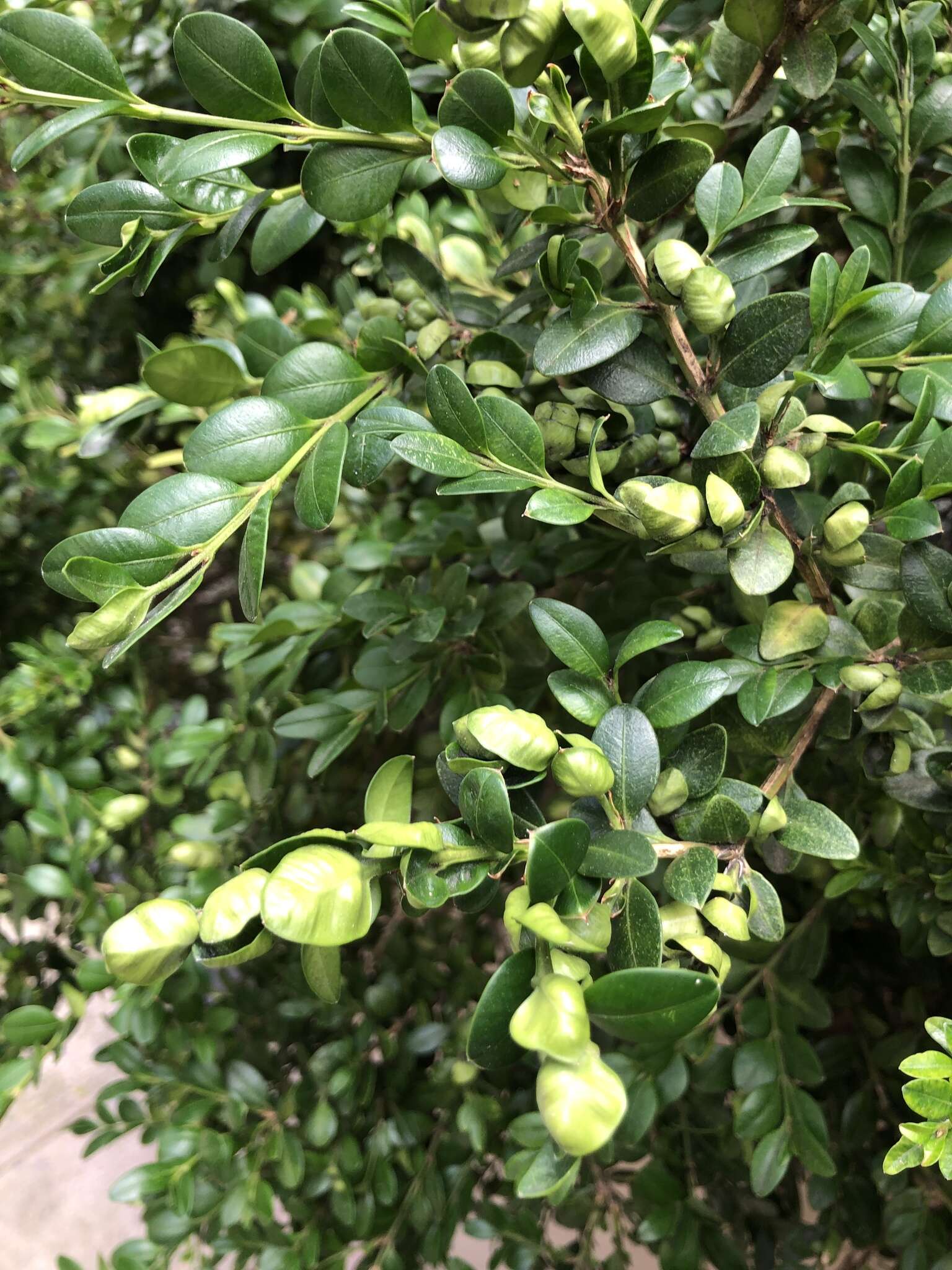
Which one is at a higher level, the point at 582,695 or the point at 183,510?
the point at 183,510

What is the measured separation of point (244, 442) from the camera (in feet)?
1.05

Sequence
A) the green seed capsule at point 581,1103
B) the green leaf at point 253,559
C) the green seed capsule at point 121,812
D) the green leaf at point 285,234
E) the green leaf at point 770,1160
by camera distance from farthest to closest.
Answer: the green seed capsule at point 121,812 < the green leaf at point 770,1160 < the green leaf at point 285,234 < the green leaf at point 253,559 < the green seed capsule at point 581,1103

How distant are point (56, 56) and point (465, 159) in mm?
166

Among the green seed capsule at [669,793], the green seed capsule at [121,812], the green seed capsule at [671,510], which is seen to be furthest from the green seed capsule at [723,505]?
A: the green seed capsule at [121,812]

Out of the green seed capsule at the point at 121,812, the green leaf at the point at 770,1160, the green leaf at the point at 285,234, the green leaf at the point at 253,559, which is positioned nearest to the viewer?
the green leaf at the point at 253,559

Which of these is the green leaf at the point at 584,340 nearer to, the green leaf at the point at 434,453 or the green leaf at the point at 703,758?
the green leaf at the point at 434,453

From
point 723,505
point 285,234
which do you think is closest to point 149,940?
point 723,505

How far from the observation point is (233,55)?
0.31 meters

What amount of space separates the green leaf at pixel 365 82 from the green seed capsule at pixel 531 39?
5 centimetres

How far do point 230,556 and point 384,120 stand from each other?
83 centimetres

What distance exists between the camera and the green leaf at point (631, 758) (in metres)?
0.31

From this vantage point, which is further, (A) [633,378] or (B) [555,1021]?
(A) [633,378]

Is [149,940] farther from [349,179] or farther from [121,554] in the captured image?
[349,179]

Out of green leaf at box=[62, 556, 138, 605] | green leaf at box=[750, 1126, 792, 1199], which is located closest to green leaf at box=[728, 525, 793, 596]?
green leaf at box=[62, 556, 138, 605]
